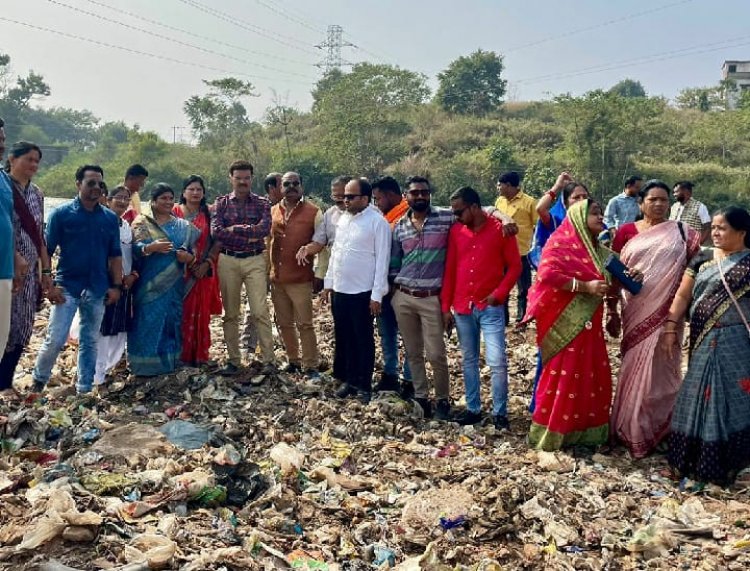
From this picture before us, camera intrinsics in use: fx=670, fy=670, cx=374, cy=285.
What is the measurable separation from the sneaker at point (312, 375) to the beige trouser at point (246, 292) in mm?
367

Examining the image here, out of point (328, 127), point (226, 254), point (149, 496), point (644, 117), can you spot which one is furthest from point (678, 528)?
point (328, 127)

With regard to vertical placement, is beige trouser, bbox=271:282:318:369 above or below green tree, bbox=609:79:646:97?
below

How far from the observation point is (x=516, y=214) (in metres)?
8.20

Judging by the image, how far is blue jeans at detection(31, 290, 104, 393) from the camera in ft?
18.3

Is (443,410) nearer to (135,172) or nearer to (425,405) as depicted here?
(425,405)

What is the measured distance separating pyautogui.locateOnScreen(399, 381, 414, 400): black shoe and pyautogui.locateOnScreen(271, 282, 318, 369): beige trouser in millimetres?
960

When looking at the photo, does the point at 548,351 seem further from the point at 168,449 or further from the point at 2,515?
the point at 2,515

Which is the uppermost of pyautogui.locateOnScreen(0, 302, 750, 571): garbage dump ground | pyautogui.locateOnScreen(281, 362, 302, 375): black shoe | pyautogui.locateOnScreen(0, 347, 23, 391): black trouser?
pyautogui.locateOnScreen(0, 347, 23, 391): black trouser

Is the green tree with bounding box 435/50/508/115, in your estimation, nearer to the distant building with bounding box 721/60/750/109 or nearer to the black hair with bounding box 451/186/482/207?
the distant building with bounding box 721/60/750/109

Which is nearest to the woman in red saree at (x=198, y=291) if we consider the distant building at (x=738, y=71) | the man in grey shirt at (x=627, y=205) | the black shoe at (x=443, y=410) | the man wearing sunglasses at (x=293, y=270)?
the man wearing sunglasses at (x=293, y=270)

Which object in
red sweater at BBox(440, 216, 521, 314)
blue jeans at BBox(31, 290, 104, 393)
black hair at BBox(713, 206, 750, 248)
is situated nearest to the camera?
black hair at BBox(713, 206, 750, 248)

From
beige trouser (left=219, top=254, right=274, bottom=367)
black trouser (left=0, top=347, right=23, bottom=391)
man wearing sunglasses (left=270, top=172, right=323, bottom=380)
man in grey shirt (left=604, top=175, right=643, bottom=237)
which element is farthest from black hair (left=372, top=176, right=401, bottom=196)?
man in grey shirt (left=604, top=175, right=643, bottom=237)

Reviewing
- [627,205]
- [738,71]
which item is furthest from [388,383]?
[738,71]

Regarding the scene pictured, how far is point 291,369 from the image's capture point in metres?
6.66
